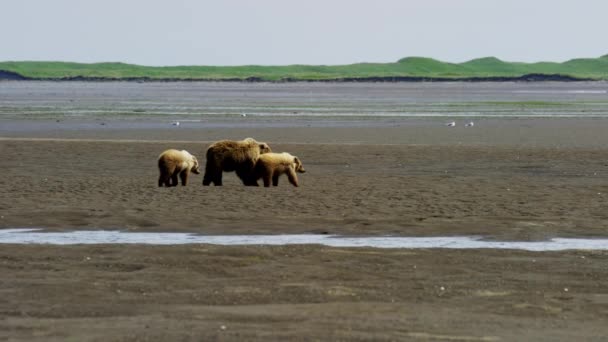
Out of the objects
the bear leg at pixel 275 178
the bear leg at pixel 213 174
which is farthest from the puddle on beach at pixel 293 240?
the bear leg at pixel 275 178

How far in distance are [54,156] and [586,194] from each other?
13069mm

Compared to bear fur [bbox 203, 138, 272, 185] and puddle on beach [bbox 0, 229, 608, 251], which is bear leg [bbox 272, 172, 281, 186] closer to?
bear fur [bbox 203, 138, 272, 185]

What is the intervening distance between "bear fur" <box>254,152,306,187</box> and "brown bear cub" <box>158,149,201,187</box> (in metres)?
1.25

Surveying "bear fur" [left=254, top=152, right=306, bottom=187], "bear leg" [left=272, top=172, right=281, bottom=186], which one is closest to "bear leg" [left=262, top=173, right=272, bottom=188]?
"bear fur" [left=254, top=152, right=306, bottom=187]

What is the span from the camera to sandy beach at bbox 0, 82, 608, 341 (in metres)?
9.79

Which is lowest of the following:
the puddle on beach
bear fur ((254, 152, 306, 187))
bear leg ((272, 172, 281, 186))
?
bear leg ((272, 172, 281, 186))

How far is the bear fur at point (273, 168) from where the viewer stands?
21.3 metres

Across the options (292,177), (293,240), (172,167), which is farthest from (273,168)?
(293,240)

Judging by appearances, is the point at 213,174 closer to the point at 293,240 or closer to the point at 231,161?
the point at 231,161

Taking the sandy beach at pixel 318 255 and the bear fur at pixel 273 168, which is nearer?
the sandy beach at pixel 318 255

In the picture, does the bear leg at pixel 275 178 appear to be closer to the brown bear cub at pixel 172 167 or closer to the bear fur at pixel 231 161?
the bear fur at pixel 231 161

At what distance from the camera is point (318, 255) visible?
13352mm

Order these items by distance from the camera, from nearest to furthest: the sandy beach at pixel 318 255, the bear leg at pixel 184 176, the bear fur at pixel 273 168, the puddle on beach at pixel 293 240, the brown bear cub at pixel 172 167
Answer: the sandy beach at pixel 318 255, the puddle on beach at pixel 293 240, the brown bear cub at pixel 172 167, the bear fur at pixel 273 168, the bear leg at pixel 184 176

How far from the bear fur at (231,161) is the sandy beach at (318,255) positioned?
0.41 metres
